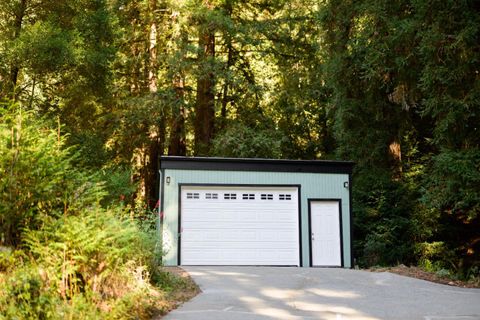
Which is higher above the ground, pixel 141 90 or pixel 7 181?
pixel 141 90

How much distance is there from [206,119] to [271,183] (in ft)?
26.1

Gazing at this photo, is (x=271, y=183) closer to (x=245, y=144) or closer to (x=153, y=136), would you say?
(x=245, y=144)

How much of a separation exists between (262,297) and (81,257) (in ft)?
9.81

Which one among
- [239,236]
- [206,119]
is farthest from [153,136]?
[239,236]

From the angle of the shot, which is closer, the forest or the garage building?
the forest

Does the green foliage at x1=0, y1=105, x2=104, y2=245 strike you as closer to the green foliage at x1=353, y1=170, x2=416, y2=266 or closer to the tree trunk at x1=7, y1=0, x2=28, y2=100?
the tree trunk at x1=7, y1=0, x2=28, y2=100

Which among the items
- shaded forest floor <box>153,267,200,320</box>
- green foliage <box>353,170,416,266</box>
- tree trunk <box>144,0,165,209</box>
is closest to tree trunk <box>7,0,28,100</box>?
tree trunk <box>144,0,165,209</box>

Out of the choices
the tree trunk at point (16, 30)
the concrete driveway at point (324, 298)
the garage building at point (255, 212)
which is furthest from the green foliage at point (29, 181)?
the tree trunk at point (16, 30)

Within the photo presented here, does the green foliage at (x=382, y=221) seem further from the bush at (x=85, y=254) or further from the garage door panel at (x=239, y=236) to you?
the bush at (x=85, y=254)

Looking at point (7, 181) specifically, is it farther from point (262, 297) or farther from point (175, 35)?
point (175, 35)

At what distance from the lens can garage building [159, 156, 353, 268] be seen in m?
14.1

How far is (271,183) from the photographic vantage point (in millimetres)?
14492

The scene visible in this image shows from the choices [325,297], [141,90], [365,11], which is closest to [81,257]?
[325,297]

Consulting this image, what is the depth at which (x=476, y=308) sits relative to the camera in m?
6.97
